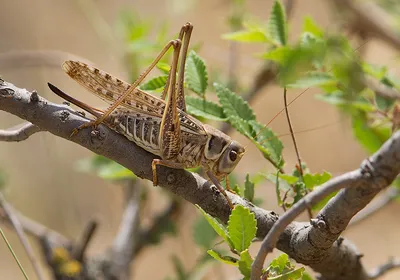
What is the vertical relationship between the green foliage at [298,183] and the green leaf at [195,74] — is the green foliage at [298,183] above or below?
below

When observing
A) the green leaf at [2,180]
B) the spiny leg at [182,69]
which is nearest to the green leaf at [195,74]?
the spiny leg at [182,69]

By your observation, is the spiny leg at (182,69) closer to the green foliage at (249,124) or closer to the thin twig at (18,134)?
the green foliage at (249,124)

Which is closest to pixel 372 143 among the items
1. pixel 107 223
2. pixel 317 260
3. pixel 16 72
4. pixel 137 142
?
pixel 317 260

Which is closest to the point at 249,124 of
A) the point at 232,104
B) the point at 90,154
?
the point at 232,104

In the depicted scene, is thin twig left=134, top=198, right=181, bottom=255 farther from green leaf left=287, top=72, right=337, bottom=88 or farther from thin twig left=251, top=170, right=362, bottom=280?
thin twig left=251, top=170, right=362, bottom=280

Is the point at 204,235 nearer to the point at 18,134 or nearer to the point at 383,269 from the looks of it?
the point at 383,269

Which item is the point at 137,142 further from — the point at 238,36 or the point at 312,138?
the point at 312,138
